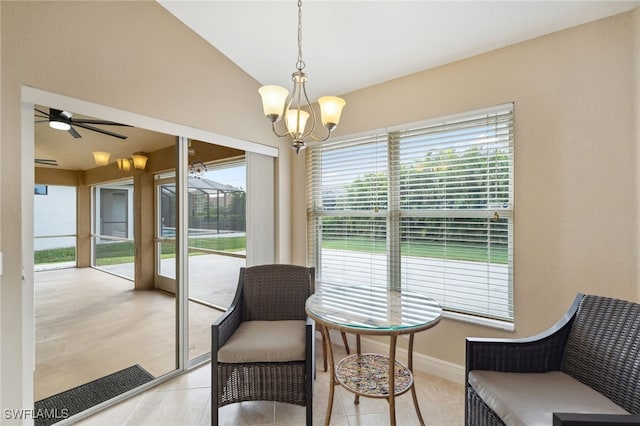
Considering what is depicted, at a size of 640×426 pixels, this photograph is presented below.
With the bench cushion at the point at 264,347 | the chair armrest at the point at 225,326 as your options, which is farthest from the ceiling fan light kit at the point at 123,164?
the bench cushion at the point at 264,347

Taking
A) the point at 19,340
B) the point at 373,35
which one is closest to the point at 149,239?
the point at 19,340

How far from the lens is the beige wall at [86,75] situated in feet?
5.28

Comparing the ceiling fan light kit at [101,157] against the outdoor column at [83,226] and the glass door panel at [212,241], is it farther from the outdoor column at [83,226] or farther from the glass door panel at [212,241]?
the glass door panel at [212,241]

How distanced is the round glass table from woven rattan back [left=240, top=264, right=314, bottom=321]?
205 millimetres

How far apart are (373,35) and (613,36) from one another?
1.50m

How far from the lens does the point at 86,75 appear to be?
1.89m

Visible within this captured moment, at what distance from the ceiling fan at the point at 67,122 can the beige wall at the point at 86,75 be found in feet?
0.41

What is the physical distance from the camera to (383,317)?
1.78 meters

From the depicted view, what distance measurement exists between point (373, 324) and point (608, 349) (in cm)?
114

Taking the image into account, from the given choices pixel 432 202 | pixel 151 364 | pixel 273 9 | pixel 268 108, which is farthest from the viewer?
pixel 432 202

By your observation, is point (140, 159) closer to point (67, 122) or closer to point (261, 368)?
point (67, 122)

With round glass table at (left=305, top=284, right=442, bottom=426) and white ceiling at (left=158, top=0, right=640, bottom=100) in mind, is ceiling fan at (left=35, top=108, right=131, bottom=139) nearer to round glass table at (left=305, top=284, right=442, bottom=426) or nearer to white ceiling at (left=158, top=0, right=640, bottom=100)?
white ceiling at (left=158, top=0, right=640, bottom=100)

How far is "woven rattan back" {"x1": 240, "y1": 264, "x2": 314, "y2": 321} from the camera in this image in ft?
7.81

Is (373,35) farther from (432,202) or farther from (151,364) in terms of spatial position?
(151,364)
